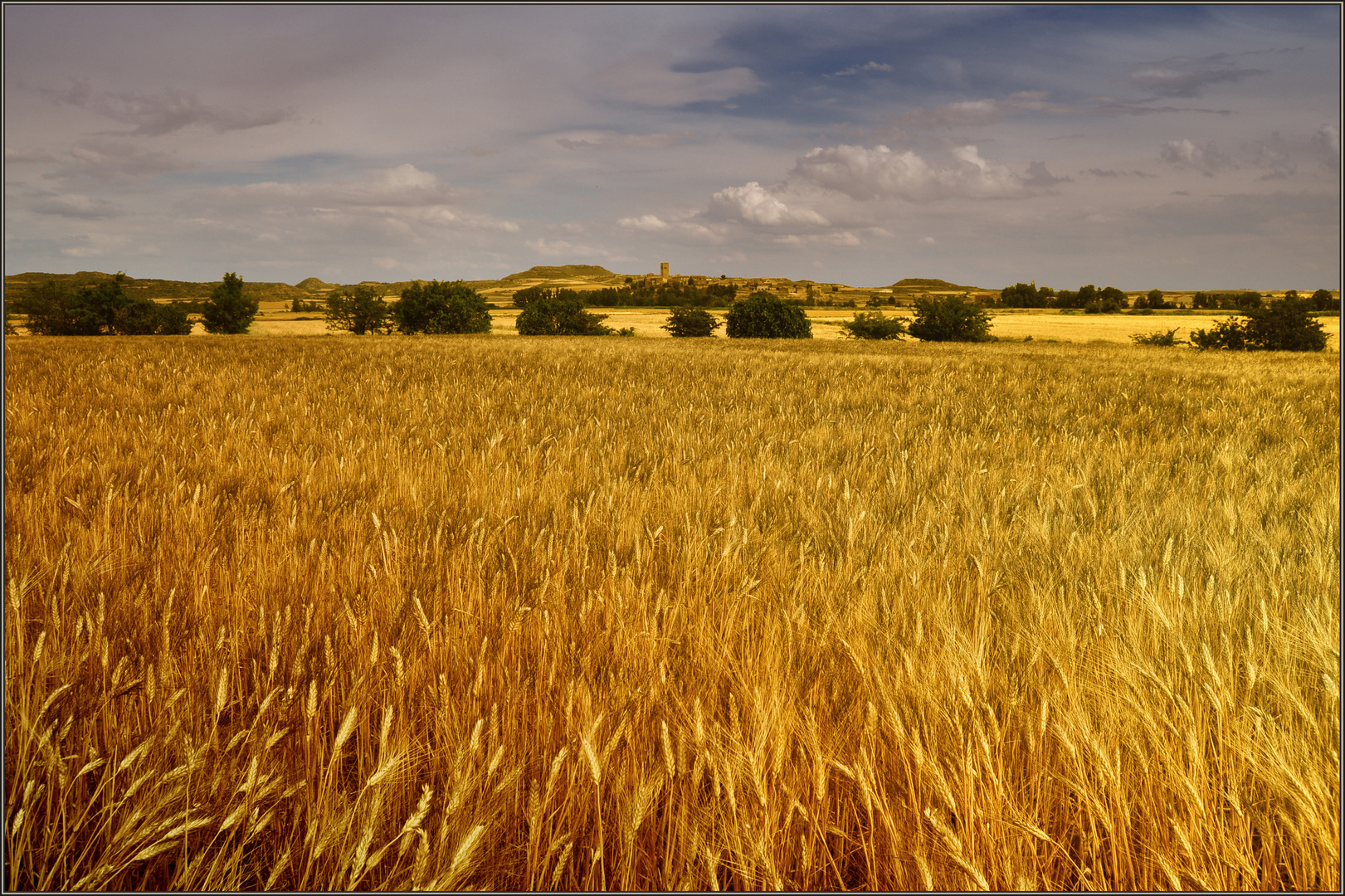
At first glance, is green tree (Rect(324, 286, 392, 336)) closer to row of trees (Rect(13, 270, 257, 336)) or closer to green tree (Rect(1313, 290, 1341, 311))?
row of trees (Rect(13, 270, 257, 336))

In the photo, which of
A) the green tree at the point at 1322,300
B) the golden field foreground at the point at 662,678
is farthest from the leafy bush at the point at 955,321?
the golden field foreground at the point at 662,678

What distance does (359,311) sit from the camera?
62281 mm

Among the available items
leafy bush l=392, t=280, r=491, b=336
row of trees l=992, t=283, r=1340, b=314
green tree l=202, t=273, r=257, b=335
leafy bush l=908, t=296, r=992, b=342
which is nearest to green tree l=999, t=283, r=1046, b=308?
row of trees l=992, t=283, r=1340, b=314

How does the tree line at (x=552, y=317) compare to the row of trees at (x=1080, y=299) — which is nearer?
the tree line at (x=552, y=317)

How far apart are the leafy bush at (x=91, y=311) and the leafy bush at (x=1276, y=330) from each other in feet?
264

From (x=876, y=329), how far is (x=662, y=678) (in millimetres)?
49234

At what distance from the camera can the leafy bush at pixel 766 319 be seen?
4916 cm

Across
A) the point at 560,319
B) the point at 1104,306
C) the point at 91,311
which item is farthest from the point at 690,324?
the point at 91,311

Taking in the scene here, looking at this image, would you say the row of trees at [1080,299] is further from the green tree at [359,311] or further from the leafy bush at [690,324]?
the green tree at [359,311]

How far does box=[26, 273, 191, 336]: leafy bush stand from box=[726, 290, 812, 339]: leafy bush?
172 ft

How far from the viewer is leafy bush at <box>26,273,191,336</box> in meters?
58.5

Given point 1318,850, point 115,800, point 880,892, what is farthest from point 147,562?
point 1318,850

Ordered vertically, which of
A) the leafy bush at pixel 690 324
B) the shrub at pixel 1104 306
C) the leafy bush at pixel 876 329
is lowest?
the leafy bush at pixel 876 329

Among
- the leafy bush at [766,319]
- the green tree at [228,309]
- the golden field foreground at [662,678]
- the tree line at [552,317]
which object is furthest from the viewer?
the green tree at [228,309]
